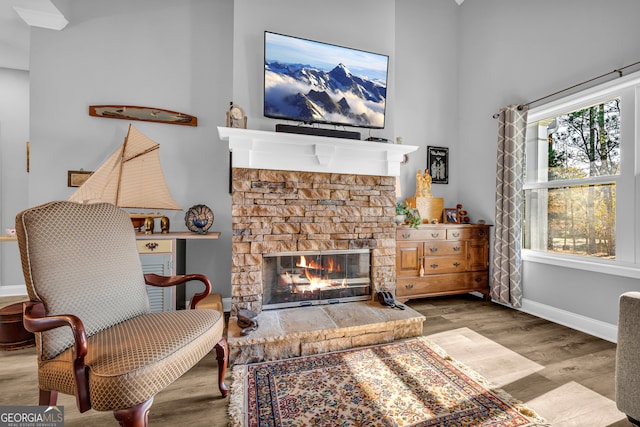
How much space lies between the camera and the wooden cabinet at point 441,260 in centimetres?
321

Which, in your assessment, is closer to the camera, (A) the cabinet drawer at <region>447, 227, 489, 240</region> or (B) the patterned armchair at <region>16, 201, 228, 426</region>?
(B) the patterned armchair at <region>16, 201, 228, 426</region>

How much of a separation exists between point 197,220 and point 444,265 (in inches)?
109

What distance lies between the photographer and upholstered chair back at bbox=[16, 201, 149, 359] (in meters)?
1.27

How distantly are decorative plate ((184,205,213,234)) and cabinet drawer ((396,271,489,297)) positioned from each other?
2.14m

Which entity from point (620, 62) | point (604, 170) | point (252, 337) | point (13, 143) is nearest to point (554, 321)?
point (604, 170)

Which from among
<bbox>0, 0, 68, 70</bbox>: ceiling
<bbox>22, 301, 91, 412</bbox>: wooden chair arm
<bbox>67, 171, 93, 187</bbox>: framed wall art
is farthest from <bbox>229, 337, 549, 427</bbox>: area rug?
<bbox>0, 0, 68, 70</bbox>: ceiling

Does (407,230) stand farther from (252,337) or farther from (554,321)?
(252,337)

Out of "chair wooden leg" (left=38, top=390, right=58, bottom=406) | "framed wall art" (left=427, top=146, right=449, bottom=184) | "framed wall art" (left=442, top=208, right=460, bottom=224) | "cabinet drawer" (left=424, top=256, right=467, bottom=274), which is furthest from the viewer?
"framed wall art" (left=427, top=146, right=449, bottom=184)

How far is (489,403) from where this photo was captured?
1.59 meters

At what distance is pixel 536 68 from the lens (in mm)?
3053

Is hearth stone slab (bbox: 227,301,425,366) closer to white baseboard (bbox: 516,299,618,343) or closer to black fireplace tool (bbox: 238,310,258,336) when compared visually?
black fireplace tool (bbox: 238,310,258,336)

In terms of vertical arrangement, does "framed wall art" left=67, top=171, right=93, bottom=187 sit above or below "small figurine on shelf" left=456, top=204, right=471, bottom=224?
above

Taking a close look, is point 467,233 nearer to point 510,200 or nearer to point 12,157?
point 510,200

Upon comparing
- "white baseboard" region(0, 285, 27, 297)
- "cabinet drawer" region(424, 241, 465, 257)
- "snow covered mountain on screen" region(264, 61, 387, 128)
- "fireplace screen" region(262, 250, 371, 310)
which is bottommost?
"white baseboard" region(0, 285, 27, 297)
